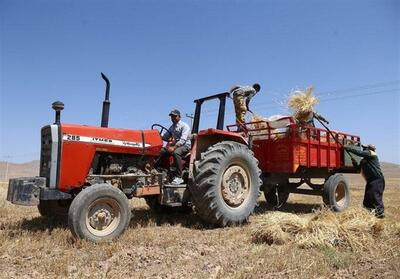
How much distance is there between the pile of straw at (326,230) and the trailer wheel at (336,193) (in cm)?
347

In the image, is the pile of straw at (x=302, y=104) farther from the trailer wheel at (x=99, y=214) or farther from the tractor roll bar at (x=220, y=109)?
the trailer wheel at (x=99, y=214)

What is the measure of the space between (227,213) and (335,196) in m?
3.90

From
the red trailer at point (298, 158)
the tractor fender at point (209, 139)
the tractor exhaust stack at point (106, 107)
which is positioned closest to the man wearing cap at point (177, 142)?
the tractor fender at point (209, 139)

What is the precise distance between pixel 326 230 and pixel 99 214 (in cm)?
299

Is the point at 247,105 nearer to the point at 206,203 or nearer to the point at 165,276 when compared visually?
the point at 206,203

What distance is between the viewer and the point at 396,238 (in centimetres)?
605

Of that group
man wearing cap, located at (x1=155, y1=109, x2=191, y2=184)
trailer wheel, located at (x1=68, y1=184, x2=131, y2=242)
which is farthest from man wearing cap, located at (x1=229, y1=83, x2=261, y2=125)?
trailer wheel, located at (x1=68, y1=184, x2=131, y2=242)

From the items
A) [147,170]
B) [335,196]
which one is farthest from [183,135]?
[335,196]

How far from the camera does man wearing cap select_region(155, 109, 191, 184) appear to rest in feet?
25.5

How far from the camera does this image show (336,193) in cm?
1070

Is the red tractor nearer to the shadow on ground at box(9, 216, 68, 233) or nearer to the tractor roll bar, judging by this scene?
the tractor roll bar

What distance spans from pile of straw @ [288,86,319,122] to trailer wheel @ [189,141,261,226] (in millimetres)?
2253

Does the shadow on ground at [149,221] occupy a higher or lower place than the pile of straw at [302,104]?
lower

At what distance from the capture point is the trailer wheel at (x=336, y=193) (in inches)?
397
